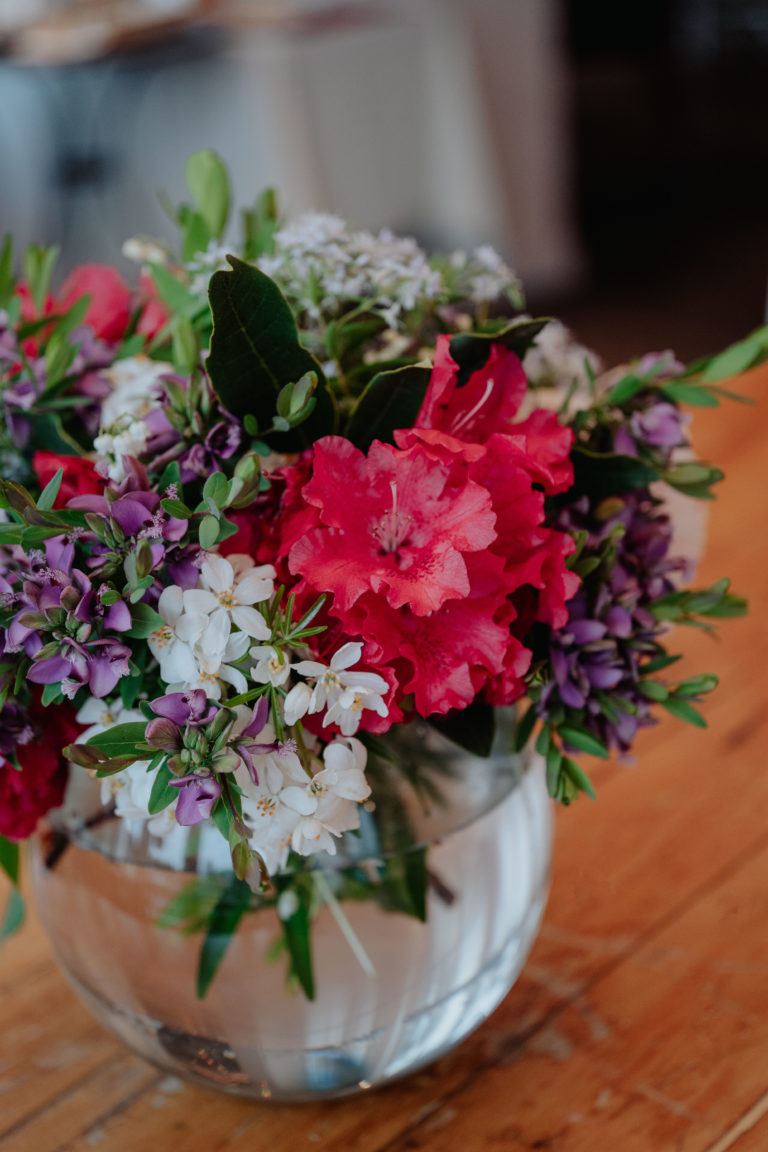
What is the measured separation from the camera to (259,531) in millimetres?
475

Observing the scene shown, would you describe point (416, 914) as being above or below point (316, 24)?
below

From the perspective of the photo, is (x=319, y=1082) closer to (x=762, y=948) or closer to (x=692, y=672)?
(x=762, y=948)

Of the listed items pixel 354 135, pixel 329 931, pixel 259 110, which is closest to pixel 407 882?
pixel 329 931

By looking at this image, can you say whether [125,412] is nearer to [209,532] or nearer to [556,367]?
[209,532]

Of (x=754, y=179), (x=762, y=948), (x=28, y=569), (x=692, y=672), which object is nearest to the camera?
(x=28, y=569)

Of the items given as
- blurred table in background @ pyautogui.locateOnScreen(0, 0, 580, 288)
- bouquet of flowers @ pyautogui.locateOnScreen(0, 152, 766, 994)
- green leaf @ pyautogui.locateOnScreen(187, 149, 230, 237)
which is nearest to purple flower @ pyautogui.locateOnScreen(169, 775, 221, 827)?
bouquet of flowers @ pyautogui.locateOnScreen(0, 152, 766, 994)

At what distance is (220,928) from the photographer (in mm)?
548

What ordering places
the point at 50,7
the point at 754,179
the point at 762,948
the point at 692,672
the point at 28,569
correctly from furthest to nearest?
1. the point at 754,179
2. the point at 50,7
3. the point at 692,672
4. the point at 762,948
5. the point at 28,569

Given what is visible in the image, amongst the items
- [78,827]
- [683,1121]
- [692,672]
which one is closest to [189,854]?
[78,827]

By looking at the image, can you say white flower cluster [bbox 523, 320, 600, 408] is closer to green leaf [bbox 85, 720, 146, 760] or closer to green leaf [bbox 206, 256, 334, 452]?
green leaf [bbox 206, 256, 334, 452]

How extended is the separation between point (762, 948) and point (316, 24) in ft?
10.3

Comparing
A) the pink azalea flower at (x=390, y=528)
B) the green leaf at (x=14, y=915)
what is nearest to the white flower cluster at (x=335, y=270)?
the pink azalea flower at (x=390, y=528)

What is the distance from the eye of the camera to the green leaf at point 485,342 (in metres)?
0.48

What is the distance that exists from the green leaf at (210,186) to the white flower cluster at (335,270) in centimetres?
8
